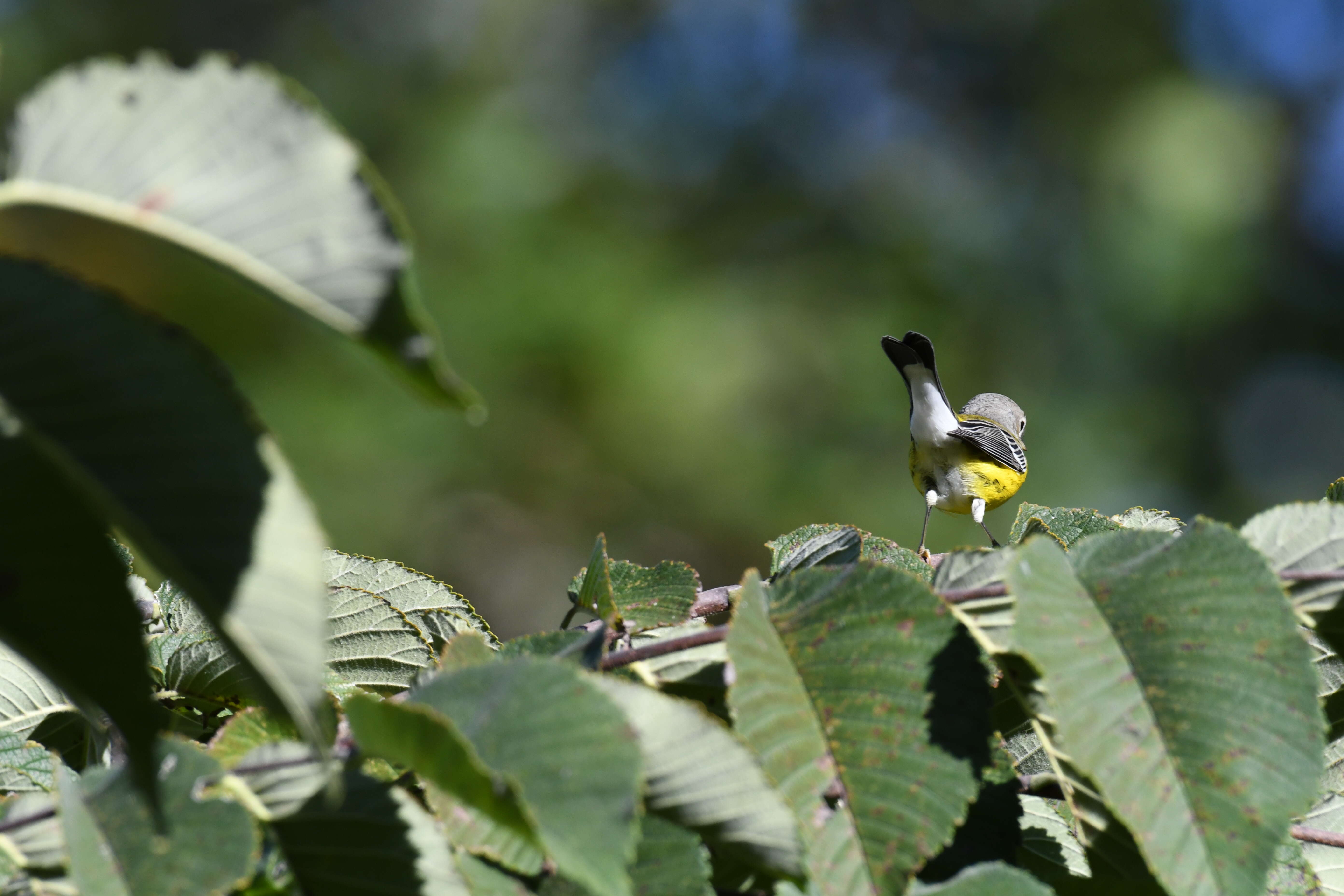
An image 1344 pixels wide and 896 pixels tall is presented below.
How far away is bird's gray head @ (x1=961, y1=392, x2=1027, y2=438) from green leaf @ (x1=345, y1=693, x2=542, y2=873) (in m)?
2.70

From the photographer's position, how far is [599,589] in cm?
61

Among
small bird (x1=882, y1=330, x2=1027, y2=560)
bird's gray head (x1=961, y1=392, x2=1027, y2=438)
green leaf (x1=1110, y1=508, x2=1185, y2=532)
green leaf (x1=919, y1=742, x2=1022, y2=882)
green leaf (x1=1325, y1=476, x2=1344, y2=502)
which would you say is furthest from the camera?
bird's gray head (x1=961, y1=392, x2=1027, y2=438)

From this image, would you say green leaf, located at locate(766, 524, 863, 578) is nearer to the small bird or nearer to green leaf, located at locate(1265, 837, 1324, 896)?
green leaf, located at locate(1265, 837, 1324, 896)

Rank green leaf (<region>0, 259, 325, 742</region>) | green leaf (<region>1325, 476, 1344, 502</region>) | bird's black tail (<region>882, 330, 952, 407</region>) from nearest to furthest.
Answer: green leaf (<region>0, 259, 325, 742</region>)
green leaf (<region>1325, 476, 1344, 502</region>)
bird's black tail (<region>882, 330, 952, 407</region>)

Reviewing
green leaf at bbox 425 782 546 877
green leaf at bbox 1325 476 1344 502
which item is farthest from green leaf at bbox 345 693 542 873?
green leaf at bbox 1325 476 1344 502

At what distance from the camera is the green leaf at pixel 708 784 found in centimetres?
39

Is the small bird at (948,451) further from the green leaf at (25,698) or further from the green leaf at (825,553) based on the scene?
the green leaf at (25,698)

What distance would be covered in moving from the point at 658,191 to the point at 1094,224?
3.05 meters

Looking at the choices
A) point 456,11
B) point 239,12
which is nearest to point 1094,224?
point 456,11

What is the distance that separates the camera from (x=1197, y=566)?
0.44 meters

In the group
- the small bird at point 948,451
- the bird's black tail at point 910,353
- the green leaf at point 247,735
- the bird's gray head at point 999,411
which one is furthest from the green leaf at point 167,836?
the bird's gray head at point 999,411

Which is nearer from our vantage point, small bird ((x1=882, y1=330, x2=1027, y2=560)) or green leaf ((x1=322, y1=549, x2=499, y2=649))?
green leaf ((x1=322, y1=549, x2=499, y2=649))

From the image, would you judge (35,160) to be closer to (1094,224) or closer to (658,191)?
(658,191)

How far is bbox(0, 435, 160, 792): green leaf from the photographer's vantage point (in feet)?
1.09
